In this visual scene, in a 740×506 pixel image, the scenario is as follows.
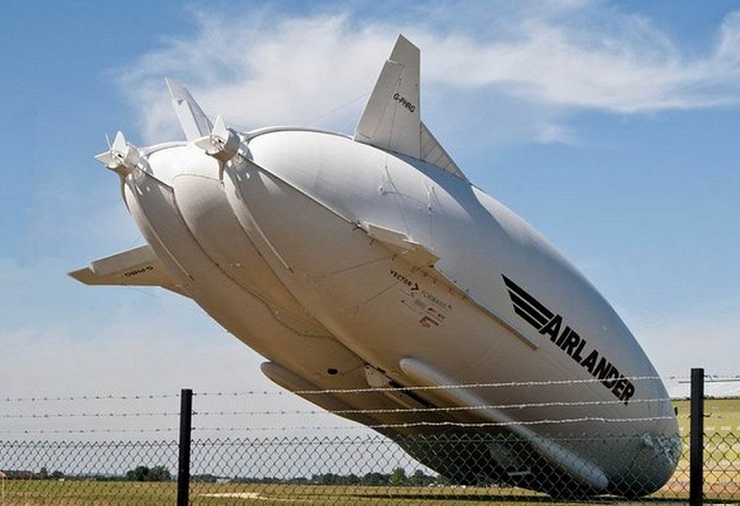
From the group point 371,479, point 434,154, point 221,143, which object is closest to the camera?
point 371,479

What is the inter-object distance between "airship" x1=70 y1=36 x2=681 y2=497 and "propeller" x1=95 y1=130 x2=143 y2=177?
0.04m

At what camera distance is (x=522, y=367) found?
24.4 m

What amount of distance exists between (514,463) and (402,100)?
8691 millimetres

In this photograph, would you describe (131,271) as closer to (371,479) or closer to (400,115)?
(400,115)

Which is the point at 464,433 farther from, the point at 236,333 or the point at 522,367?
the point at 236,333

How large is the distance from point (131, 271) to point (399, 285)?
8.25m

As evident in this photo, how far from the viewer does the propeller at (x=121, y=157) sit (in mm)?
23609

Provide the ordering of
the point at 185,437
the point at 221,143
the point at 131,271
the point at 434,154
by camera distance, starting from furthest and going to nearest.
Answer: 1. the point at 131,271
2. the point at 434,154
3. the point at 221,143
4. the point at 185,437

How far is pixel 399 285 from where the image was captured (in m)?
22.4

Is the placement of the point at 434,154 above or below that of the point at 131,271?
above

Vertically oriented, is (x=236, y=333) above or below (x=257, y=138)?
below

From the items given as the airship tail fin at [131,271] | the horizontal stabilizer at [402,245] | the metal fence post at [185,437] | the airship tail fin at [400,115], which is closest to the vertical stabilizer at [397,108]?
the airship tail fin at [400,115]

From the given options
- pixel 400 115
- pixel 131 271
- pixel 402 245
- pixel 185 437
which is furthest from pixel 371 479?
pixel 131 271

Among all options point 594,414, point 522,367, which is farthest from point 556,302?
point 594,414
